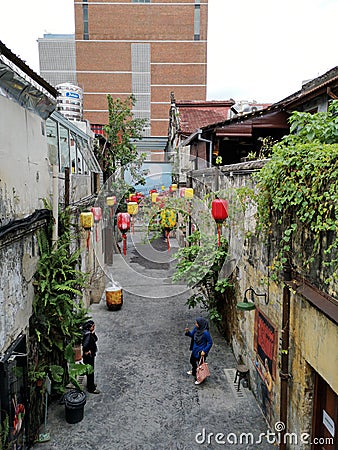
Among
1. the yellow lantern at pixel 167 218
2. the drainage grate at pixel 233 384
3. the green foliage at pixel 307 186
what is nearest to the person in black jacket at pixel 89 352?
the drainage grate at pixel 233 384

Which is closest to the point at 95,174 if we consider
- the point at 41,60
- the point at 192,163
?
the point at 192,163

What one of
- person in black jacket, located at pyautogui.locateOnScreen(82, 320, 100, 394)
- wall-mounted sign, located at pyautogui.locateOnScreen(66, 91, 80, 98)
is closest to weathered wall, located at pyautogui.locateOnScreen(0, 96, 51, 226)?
person in black jacket, located at pyautogui.locateOnScreen(82, 320, 100, 394)

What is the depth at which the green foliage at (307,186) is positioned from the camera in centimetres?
382

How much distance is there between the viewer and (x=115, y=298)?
11148mm

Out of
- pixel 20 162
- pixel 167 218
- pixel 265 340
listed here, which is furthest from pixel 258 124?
pixel 20 162

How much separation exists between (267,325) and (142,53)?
37.6m

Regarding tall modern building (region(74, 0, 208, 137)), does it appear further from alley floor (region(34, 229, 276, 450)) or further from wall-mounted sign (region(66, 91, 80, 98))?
alley floor (region(34, 229, 276, 450))

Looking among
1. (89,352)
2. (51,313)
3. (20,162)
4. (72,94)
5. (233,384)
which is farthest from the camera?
(72,94)

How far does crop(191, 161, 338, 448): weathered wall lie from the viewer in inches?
166

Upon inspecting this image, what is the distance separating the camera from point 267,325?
5988 millimetres

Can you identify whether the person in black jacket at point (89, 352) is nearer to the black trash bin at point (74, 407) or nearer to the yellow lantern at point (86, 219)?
the black trash bin at point (74, 407)

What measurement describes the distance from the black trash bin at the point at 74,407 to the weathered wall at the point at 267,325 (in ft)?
10.4

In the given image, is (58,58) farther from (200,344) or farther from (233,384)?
(233,384)

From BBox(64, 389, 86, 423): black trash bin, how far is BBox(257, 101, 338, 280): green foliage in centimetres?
411
